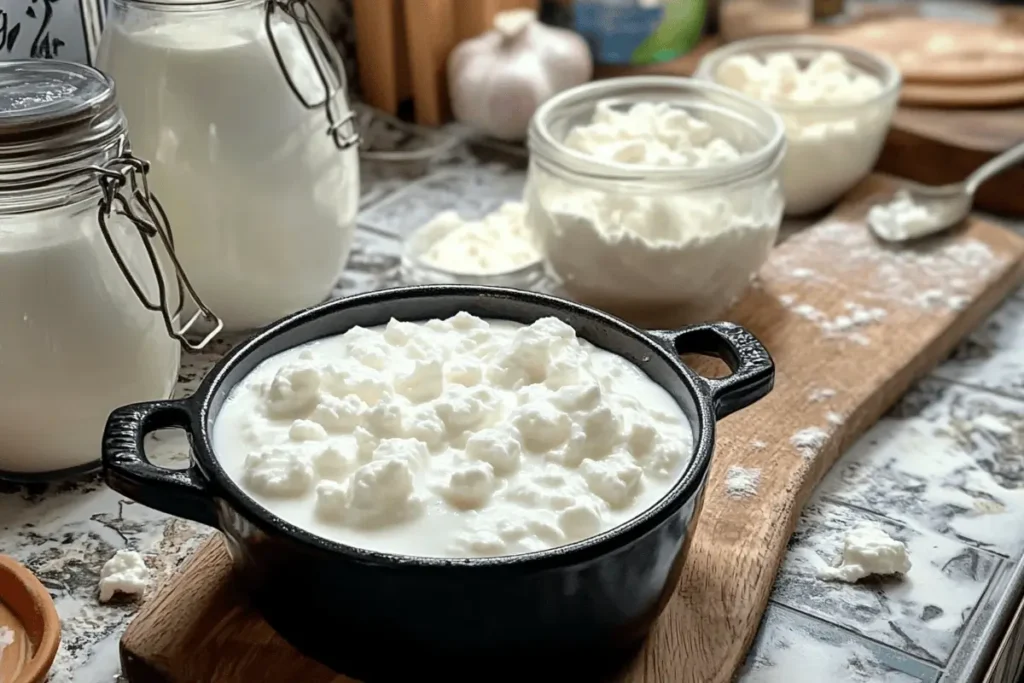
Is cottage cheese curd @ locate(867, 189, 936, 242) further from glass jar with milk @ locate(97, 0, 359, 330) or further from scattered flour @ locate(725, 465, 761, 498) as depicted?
glass jar with milk @ locate(97, 0, 359, 330)

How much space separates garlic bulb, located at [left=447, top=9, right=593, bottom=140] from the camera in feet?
4.12

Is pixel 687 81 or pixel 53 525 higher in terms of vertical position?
pixel 687 81

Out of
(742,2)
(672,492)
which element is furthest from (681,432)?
(742,2)

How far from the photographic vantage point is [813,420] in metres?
0.83

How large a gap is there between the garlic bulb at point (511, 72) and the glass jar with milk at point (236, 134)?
38 cm

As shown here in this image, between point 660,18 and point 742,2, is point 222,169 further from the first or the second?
point 742,2

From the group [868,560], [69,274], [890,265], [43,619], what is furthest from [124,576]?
[890,265]

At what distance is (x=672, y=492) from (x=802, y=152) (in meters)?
0.64

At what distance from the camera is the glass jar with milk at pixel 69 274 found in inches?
26.8

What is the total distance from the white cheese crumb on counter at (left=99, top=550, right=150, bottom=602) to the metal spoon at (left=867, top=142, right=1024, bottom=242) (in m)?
0.74

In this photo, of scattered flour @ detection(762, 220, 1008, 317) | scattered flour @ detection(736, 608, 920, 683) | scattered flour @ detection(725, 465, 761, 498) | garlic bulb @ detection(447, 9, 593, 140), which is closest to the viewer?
scattered flour @ detection(736, 608, 920, 683)

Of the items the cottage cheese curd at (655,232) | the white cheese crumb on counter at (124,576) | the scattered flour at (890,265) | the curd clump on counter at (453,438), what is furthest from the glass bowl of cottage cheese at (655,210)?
the white cheese crumb on counter at (124,576)

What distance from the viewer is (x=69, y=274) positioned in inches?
28.0

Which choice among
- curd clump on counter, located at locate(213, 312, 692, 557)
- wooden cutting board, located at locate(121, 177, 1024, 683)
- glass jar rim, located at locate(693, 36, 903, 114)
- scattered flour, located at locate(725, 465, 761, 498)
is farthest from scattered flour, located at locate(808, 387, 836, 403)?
glass jar rim, located at locate(693, 36, 903, 114)
